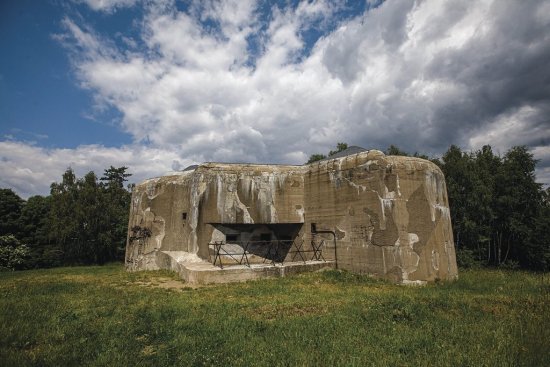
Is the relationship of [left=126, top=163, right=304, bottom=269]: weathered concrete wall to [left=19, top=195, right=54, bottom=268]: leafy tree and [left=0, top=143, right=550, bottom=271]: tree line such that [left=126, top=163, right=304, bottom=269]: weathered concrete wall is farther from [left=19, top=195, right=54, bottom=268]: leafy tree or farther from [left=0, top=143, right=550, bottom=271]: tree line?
[left=19, top=195, right=54, bottom=268]: leafy tree

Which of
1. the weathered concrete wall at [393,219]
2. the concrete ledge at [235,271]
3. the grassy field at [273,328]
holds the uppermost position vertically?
the weathered concrete wall at [393,219]

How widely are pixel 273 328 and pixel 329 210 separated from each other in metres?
8.55

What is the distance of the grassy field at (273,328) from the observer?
4551mm

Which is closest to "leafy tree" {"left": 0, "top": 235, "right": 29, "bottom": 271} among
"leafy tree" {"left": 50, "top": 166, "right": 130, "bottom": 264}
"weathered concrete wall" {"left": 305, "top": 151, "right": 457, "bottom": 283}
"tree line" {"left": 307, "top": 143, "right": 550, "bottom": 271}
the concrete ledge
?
"leafy tree" {"left": 50, "top": 166, "right": 130, "bottom": 264}

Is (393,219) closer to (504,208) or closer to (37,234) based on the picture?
(504,208)

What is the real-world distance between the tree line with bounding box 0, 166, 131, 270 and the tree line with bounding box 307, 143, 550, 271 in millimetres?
30044

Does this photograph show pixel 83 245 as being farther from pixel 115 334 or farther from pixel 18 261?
pixel 115 334

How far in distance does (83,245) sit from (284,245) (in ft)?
75.8

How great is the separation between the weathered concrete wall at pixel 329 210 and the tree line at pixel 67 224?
1297 centimetres

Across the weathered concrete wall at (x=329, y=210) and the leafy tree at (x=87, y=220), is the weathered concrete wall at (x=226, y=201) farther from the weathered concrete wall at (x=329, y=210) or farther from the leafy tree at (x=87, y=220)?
the leafy tree at (x=87, y=220)

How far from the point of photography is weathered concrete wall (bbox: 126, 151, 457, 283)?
11.6 m

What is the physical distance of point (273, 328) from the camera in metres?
5.91

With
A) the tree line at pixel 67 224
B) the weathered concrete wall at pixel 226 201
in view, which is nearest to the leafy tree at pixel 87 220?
the tree line at pixel 67 224

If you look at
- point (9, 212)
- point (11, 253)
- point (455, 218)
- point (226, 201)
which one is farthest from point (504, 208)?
point (9, 212)
